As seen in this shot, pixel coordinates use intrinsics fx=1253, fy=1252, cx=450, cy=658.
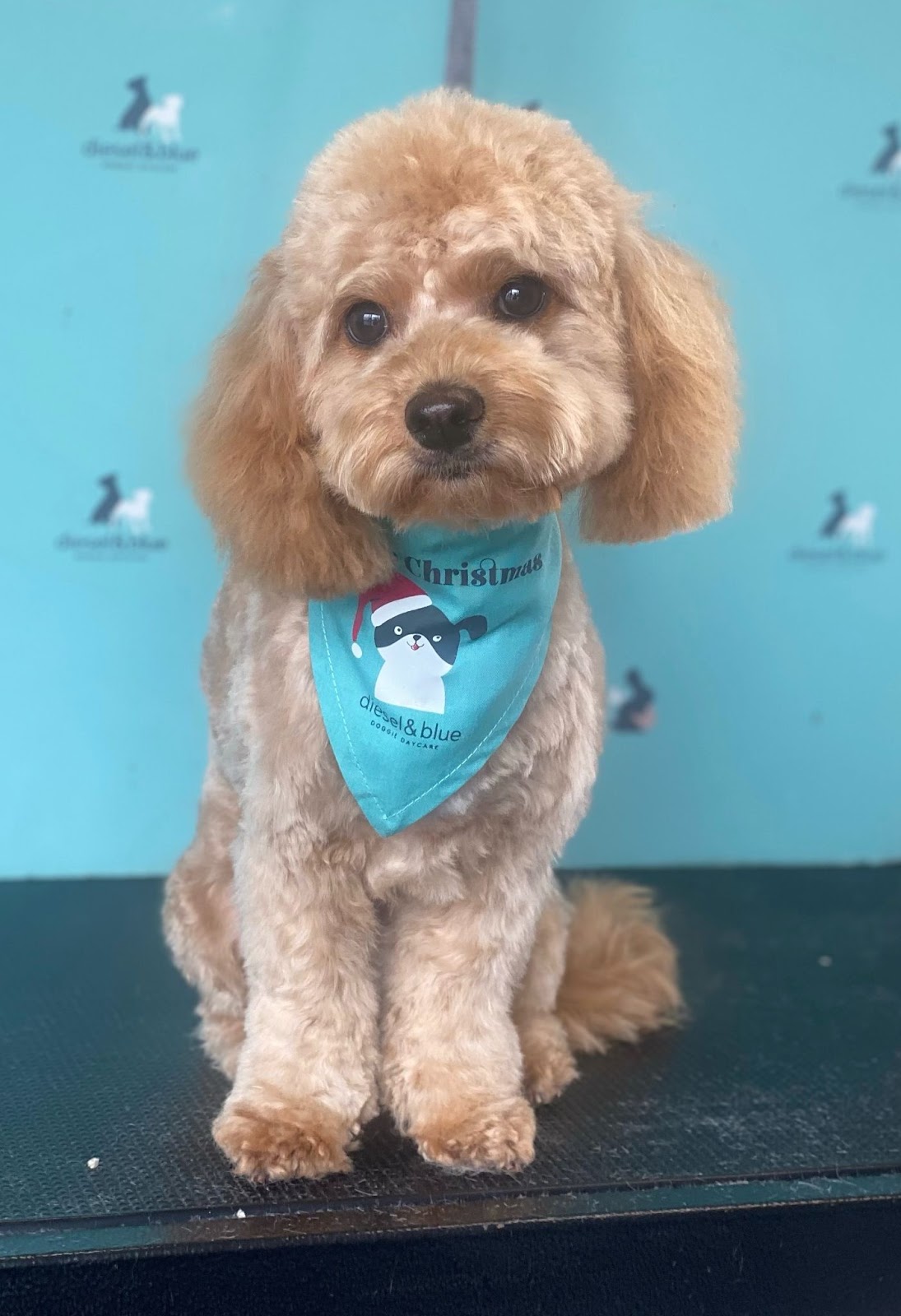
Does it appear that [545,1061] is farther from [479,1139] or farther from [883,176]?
[883,176]

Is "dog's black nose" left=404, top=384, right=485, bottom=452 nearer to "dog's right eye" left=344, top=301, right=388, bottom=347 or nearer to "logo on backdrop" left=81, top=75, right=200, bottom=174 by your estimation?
"dog's right eye" left=344, top=301, right=388, bottom=347

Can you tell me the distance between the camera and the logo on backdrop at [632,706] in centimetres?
229

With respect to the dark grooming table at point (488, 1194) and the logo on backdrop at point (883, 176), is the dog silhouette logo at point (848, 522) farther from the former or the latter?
the dark grooming table at point (488, 1194)

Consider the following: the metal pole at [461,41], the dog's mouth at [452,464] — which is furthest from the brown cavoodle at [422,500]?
the metal pole at [461,41]

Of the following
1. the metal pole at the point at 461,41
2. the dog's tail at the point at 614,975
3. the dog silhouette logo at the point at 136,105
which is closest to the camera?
the dog's tail at the point at 614,975

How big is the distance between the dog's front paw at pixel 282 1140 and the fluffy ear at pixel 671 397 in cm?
71

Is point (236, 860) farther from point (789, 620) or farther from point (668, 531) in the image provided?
point (789, 620)

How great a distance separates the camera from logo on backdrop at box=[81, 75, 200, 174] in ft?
6.48

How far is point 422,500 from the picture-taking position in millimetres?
1168

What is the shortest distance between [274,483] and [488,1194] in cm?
76

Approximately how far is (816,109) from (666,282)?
3.52 ft

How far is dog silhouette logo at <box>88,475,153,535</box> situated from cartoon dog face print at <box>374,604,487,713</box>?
3.08 ft

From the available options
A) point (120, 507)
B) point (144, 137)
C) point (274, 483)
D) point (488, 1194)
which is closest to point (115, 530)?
point (120, 507)

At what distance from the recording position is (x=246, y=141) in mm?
2002
